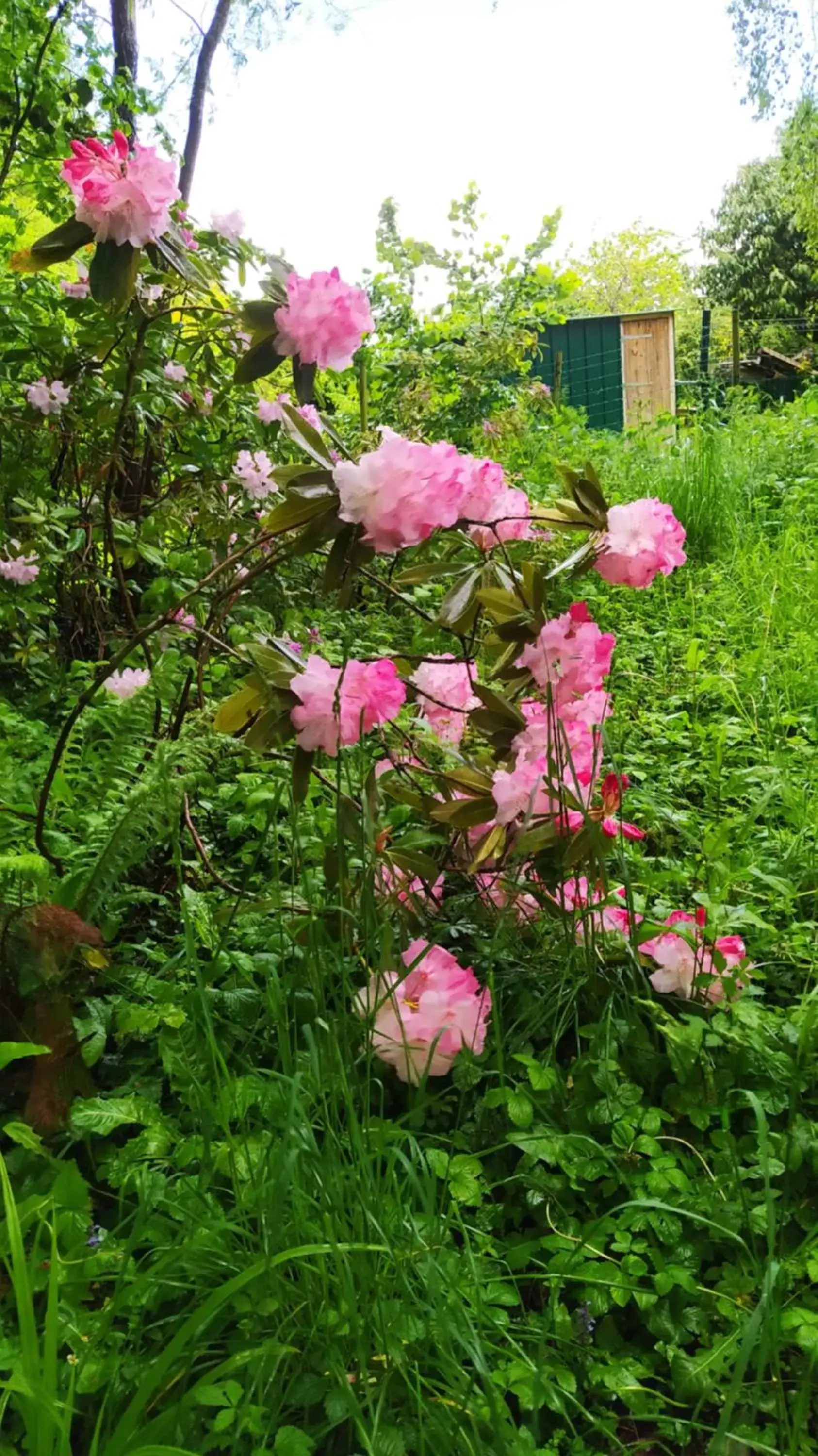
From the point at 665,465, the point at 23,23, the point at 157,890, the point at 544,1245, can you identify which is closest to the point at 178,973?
the point at 157,890

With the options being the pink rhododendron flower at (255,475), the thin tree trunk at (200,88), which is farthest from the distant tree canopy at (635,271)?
the pink rhododendron flower at (255,475)

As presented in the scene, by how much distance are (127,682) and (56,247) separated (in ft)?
2.41

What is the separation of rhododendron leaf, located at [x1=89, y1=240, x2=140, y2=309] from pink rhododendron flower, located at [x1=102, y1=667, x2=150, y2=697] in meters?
0.63

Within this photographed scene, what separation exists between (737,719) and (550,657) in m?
1.02

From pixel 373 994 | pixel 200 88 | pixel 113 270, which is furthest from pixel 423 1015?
pixel 200 88

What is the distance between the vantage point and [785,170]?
10.6 meters

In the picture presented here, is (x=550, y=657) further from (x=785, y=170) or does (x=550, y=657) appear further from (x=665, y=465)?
(x=785, y=170)

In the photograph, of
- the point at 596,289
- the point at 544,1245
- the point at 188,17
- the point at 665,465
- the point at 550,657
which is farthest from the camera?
the point at 596,289

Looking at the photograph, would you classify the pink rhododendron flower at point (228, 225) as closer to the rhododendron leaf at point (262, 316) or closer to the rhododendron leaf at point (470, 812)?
the rhododendron leaf at point (262, 316)

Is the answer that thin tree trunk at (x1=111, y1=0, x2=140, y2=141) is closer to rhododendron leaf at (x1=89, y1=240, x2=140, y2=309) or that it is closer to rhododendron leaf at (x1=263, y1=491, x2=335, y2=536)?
rhododendron leaf at (x1=89, y1=240, x2=140, y2=309)

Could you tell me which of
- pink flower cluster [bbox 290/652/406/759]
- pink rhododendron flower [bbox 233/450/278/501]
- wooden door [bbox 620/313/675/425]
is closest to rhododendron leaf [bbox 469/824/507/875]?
pink flower cluster [bbox 290/652/406/759]

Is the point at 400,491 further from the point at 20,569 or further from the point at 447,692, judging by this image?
the point at 20,569

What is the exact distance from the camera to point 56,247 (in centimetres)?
115

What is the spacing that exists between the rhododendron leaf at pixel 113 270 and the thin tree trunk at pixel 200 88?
607 centimetres
